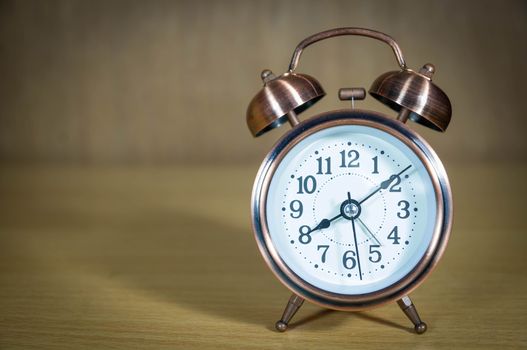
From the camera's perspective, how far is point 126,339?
3.58ft

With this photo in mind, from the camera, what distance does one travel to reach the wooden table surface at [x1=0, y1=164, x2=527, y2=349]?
43.4 inches

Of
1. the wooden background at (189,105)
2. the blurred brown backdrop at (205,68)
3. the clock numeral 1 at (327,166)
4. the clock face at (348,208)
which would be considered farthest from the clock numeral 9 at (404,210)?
the blurred brown backdrop at (205,68)

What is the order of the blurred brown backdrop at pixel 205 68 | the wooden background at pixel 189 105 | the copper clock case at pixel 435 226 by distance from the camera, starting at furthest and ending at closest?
1. the blurred brown backdrop at pixel 205 68
2. the wooden background at pixel 189 105
3. the copper clock case at pixel 435 226

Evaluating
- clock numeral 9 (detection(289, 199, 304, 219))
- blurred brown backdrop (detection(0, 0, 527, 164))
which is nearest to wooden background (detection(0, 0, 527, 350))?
blurred brown backdrop (detection(0, 0, 527, 164))

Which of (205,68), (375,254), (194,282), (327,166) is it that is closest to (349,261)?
(375,254)

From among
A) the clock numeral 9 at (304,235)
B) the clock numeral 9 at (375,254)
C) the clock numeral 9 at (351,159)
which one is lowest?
the clock numeral 9 at (375,254)

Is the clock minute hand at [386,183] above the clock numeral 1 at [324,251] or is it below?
above

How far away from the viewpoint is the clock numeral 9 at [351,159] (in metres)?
1.14

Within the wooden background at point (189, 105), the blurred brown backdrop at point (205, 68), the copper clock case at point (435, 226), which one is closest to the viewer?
the copper clock case at point (435, 226)

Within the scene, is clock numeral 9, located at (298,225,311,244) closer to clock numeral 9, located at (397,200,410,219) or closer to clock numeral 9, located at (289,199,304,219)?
clock numeral 9, located at (289,199,304,219)

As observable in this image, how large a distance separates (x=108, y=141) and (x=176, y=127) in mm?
309

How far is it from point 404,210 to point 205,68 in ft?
6.96

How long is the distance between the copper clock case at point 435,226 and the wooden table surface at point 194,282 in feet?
0.18

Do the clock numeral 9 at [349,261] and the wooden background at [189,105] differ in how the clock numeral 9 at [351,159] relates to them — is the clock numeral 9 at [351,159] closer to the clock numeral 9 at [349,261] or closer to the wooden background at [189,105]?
the clock numeral 9 at [349,261]
